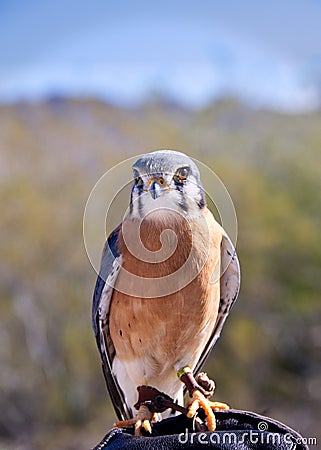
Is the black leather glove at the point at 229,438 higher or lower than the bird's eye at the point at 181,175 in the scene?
lower

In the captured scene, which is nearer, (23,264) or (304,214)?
(23,264)

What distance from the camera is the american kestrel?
11.7 feet

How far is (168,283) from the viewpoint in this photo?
11.9ft

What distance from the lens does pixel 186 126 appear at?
1145 inches

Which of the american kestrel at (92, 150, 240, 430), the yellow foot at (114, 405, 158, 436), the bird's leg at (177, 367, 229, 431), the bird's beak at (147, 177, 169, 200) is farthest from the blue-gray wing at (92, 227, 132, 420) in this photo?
the yellow foot at (114, 405, 158, 436)

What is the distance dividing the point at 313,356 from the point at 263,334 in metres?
1.92

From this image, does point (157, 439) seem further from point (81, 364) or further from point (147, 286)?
point (81, 364)

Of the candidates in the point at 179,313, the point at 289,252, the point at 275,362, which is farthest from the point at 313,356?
the point at 179,313

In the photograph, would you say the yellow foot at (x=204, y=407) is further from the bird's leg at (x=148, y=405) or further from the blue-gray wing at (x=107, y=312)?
the blue-gray wing at (x=107, y=312)

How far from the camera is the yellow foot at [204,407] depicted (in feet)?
9.81

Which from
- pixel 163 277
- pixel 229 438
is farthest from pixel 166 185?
pixel 229 438
